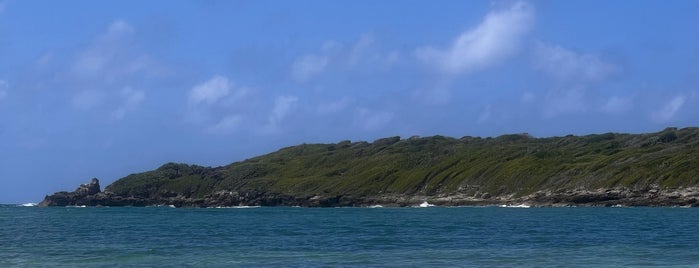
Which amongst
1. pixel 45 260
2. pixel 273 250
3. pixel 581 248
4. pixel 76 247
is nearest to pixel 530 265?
pixel 581 248

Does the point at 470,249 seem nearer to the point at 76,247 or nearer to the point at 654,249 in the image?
the point at 654,249

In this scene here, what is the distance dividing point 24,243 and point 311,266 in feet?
120

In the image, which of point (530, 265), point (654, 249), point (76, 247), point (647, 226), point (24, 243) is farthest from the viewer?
point (647, 226)

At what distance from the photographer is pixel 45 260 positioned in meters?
60.2

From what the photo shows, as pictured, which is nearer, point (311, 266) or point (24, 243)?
point (311, 266)

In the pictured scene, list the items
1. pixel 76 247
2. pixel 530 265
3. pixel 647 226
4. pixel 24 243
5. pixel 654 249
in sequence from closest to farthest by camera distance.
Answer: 1. pixel 530 265
2. pixel 654 249
3. pixel 76 247
4. pixel 24 243
5. pixel 647 226

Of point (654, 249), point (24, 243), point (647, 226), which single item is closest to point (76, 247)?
point (24, 243)

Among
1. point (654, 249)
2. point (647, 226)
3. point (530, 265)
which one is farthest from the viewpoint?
point (647, 226)

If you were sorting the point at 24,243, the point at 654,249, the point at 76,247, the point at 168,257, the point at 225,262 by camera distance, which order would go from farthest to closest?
the point at 24,243, the point at 76,247, the point at 654,249, the point at 168,257, the point at 225,262

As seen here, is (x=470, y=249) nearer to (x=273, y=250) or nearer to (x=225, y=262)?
(x=273, y=250)

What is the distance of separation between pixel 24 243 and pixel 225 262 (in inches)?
1184

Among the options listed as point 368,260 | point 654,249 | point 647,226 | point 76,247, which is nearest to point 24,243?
point 76,247

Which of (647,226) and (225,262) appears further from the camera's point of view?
(647,226)

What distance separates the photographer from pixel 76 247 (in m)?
73.9
